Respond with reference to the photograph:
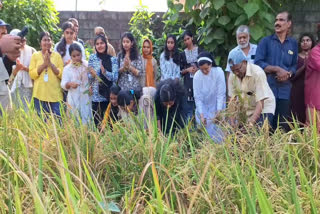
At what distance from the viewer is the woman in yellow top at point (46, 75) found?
200 inches

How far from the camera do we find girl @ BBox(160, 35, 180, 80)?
5.42m

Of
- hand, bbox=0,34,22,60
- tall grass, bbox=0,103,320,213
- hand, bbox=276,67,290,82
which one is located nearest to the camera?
tall grass, bbox=0,103,320,213

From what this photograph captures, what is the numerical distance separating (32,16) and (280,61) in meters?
4.38

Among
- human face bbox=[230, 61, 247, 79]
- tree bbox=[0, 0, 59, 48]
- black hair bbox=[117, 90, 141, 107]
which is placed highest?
tree bbox=[0, 0, 59, 48]

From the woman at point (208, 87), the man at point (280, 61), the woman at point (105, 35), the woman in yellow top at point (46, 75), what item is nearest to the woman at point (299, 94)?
the man at point (280, 61)

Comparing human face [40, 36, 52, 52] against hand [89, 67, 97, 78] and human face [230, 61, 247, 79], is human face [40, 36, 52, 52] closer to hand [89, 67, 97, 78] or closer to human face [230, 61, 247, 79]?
hand [89, 67, 97, 78]

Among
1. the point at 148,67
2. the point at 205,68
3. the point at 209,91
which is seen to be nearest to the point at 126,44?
the point at 148,67

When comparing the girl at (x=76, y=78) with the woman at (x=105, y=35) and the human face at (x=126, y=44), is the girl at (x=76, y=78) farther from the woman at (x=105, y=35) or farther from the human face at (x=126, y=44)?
the woman at (x=105, y=35)

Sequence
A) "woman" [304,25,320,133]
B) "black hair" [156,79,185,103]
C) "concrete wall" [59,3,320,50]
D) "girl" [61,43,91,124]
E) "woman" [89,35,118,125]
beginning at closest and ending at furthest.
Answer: "woman" [304,25,320,133], "black hair" [156,79,185,103], "girl" [61,43,91,124], "woman" [89,35,118,125], "concrete wall" [59,3,320,50]

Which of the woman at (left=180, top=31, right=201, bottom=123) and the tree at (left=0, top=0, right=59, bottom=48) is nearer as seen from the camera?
the woman at (left=180, top=31, right=201, bottom=123)

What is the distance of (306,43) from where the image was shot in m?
5.26

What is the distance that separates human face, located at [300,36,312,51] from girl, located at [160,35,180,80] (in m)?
1.24

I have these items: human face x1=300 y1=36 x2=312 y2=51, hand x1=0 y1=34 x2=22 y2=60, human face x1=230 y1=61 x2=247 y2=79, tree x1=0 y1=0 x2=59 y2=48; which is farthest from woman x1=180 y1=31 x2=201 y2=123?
tree x1=0 y1=0 x2=59 y2=48

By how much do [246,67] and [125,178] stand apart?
1865mm
